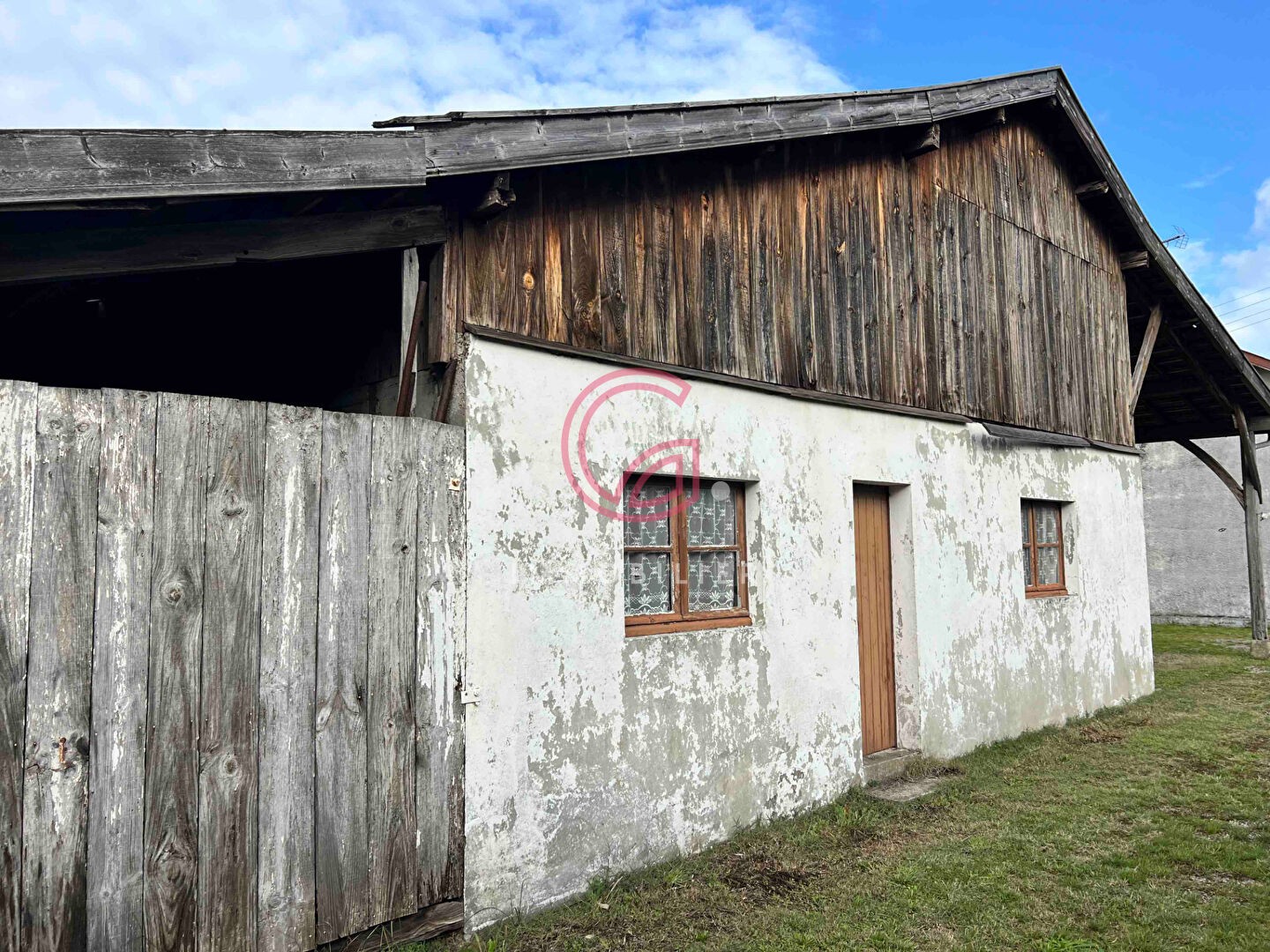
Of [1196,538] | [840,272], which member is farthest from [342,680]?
[1196,538]

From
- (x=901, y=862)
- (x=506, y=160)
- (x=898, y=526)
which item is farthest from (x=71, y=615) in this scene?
(x=898, y=526)

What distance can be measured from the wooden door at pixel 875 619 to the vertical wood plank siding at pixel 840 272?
882 mm

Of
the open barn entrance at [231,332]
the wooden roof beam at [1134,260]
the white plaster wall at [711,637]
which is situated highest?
the wooden roof beam at [1134,260]

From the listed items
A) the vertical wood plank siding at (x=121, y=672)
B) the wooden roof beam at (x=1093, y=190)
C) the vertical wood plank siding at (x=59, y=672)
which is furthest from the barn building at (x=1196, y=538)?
the vertical wood plank siding at (x=59, y=672)

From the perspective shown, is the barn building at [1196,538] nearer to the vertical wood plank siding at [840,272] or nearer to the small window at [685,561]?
the vertical wood plank siding at [840,272]

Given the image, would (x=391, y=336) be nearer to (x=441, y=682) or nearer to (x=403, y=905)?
(x=441, y=682)

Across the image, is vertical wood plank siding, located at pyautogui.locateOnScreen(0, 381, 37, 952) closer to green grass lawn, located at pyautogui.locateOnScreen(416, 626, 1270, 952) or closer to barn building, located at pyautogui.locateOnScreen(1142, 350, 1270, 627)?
green grass lawn, located at pyautogui.locateOnScreen(416, 626, 1270, 952)

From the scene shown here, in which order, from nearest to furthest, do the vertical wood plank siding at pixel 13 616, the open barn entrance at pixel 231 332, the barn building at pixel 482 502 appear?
the vertical wood plank siding at pixel 13 616 → the barn building at pixel 482 502 → the open barn entrance at pixel 231 332

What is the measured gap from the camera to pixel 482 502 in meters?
4.24

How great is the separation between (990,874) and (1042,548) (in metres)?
4.86

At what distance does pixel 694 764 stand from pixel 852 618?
184cm

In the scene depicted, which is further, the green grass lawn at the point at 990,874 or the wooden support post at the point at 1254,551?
the wooden support post at the point at 1254,551

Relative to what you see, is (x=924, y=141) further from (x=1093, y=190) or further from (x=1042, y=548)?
(x=1042, y=548)

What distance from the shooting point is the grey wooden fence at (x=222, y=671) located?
2.91 m
